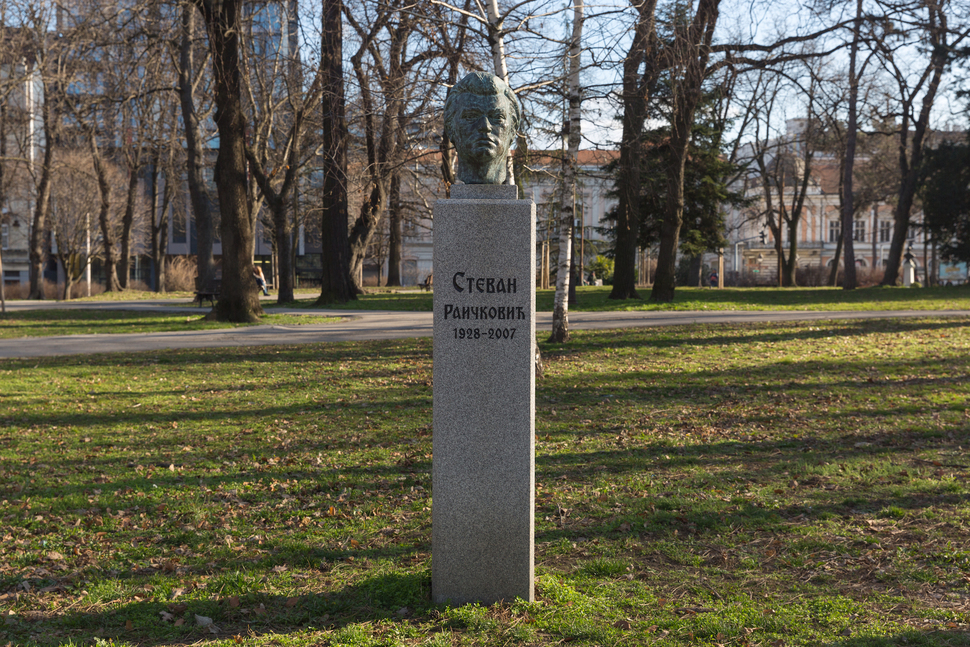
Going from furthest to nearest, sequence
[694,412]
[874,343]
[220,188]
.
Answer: [220,188]
[874,343]
[694,412]

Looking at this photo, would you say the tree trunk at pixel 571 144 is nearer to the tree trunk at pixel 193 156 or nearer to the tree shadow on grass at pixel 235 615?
the tree shadow on grass at pixel 235 615

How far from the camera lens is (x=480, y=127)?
411cm

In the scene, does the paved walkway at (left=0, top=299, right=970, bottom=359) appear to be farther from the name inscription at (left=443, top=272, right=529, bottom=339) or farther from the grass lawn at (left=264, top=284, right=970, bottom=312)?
the name inscription at (left=443, top=272, right=529, bottom=339)

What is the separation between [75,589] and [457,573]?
216 cm

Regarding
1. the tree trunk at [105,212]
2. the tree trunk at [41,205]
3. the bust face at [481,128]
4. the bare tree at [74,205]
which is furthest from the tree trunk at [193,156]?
the bust face at [481,128]

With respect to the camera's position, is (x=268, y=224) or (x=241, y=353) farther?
(x=268, y=224)

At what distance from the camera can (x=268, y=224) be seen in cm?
5038

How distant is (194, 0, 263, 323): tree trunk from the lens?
1719cm

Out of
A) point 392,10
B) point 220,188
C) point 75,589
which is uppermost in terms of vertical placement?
point 392,10

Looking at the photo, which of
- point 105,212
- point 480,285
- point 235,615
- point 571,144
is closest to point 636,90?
point 571,144

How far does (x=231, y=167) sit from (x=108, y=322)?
575 centimetres

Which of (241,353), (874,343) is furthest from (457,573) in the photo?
(874,343)

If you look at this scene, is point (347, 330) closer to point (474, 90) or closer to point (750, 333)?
point (750, 333)

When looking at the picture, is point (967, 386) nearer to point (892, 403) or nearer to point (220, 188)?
point (892, 403)
